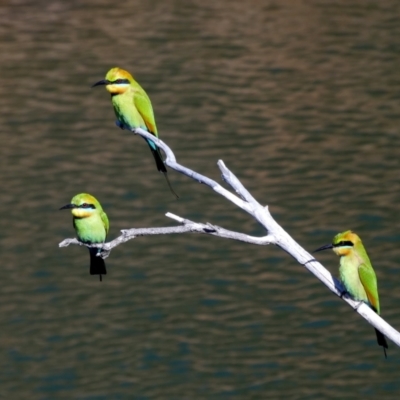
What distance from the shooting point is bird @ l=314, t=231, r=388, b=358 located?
5.61 metres

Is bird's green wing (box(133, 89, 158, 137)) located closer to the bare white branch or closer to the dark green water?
the bare white branch

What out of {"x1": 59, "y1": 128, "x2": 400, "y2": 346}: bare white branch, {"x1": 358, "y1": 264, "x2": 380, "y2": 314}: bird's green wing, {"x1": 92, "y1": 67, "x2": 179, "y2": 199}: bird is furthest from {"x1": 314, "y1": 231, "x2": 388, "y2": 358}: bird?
{"x1": 92, "y1": 67, "x2": 179, "y2": 199}: bird

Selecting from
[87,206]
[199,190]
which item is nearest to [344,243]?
[87,206]

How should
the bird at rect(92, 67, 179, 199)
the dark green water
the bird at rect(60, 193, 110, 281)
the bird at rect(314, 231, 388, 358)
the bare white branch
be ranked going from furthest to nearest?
the dark green water
the bird at rect(60, 193, 110, 281)
the bird at rect(92, 67, 179, 199)
the bird at rect(314, 231, 388, 358)
the bare white branch

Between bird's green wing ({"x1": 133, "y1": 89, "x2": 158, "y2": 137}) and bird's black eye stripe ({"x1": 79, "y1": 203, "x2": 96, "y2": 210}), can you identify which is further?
bird's black eye stripe ({"x1": 79, "y1": 203, "x2": 96, "y2": 210})

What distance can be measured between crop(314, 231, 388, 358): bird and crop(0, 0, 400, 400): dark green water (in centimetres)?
381

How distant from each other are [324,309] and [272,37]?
6626 millimetres

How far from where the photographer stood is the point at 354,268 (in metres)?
5.75

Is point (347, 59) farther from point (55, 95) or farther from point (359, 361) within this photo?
point (359, 361)

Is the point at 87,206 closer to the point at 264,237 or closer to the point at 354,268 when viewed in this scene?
the point at 354,268

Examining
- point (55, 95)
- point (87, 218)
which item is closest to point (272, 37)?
point (55, 95)

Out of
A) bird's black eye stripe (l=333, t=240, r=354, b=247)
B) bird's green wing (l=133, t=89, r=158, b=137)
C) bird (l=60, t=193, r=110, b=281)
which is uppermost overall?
bird's green wing (l=133, t=89, r=158, b=137)

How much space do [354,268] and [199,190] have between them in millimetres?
6668

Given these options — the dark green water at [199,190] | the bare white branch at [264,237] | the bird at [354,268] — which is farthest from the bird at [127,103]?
the dark green water at [199,190]
